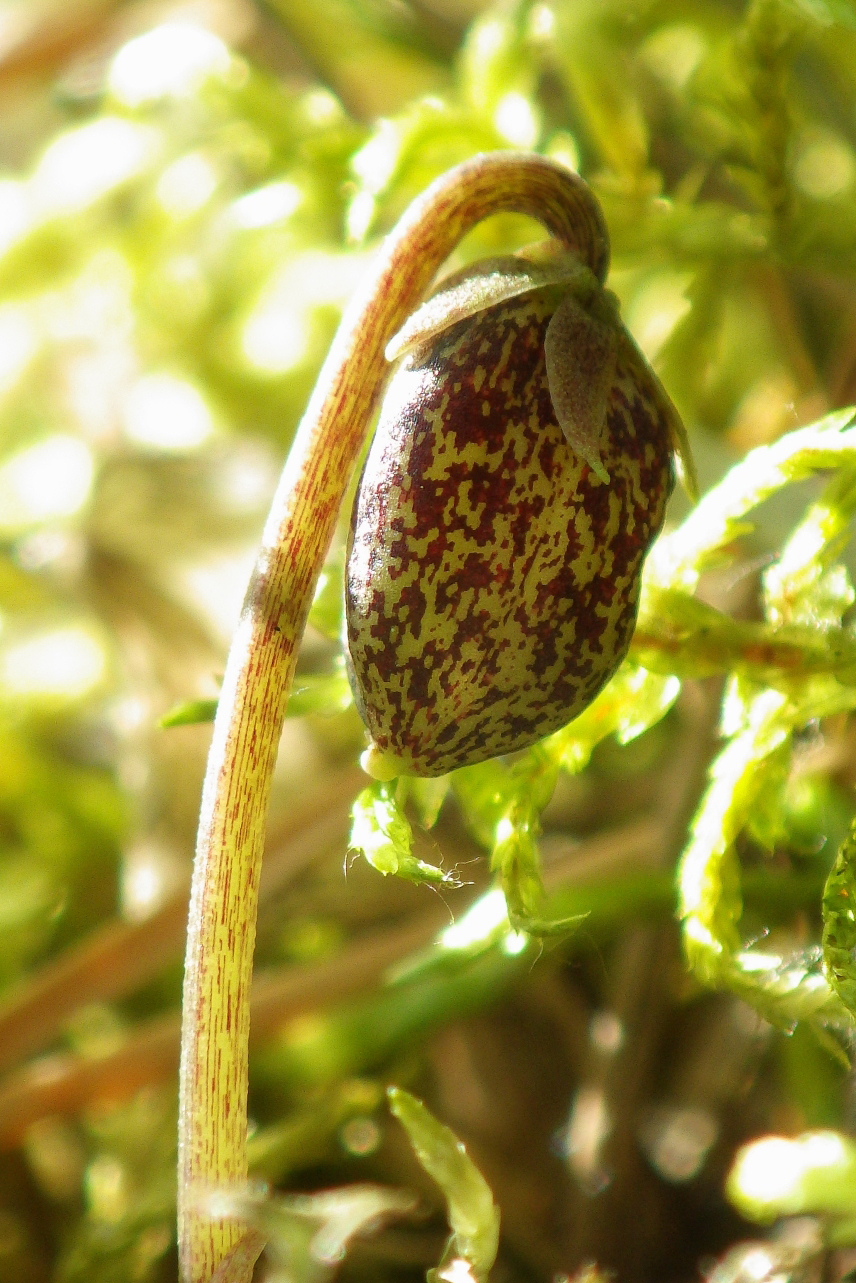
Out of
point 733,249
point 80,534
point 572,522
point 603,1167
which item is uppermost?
point 572,522

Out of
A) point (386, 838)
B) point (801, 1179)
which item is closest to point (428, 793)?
point (386, 838)

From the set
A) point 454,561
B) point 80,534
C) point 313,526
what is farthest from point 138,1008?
point 454,561

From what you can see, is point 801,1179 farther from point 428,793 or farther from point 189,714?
point 189,714

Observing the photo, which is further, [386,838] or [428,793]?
[428,793]

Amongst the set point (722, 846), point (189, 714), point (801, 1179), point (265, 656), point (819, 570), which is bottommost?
point (801, 1179)

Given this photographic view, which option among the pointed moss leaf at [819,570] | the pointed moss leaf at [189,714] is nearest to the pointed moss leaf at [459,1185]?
the pointed moss leaf at [189,714]

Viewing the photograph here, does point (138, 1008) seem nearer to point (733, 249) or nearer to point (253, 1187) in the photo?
point (253, 1187)

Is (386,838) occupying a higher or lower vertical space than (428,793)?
higher
